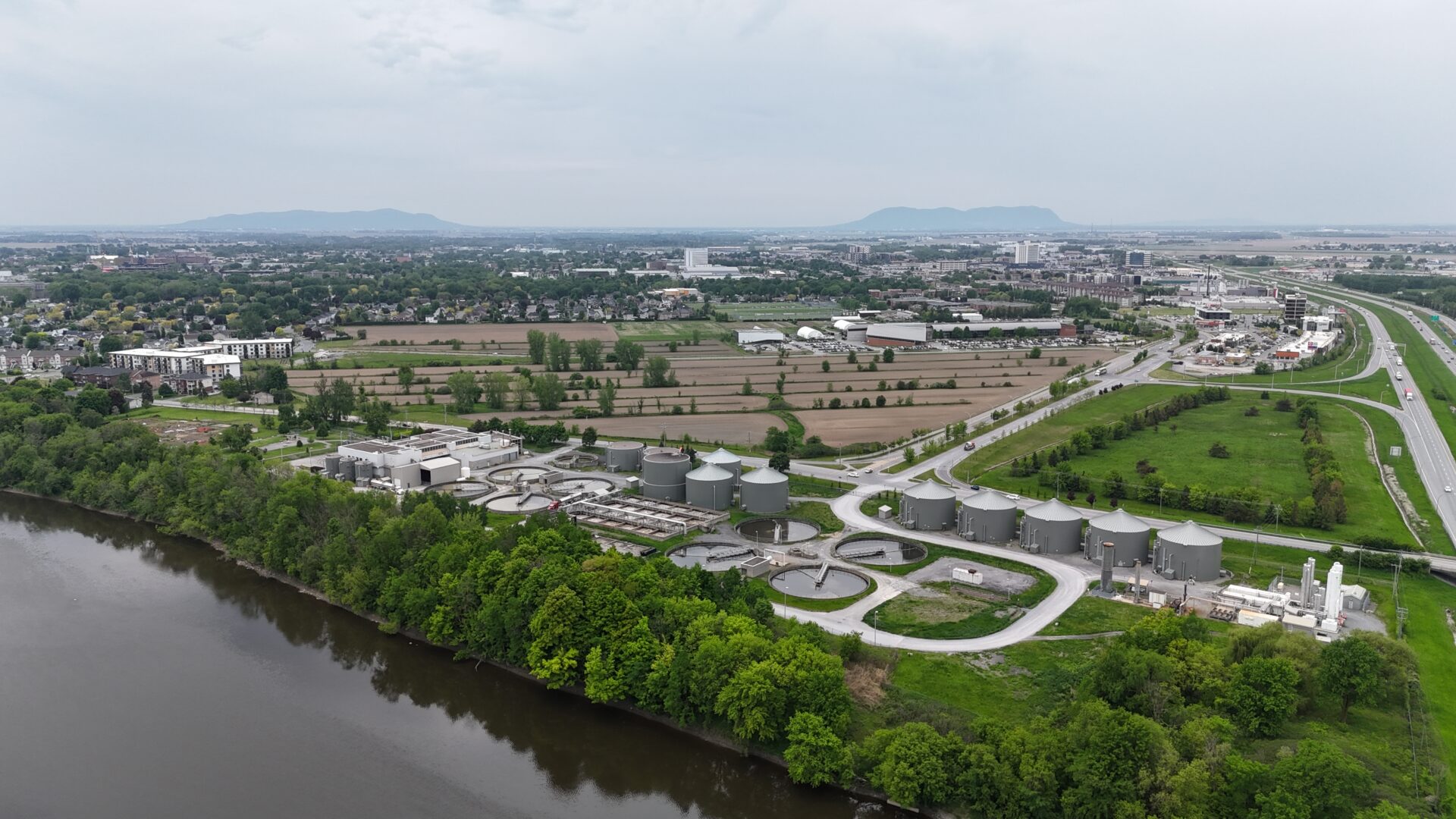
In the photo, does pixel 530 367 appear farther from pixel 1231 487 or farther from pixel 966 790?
pixel 966 790

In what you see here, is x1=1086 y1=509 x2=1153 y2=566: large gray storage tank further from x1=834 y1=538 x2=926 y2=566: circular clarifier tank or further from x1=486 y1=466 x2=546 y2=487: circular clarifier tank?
x1=486 y1=466 x2=546 y2=487: circular clarifier tank

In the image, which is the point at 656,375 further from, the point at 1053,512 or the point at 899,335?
the point at 1053,512

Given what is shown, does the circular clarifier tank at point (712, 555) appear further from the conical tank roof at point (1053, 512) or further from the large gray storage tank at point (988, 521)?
the conical tank roof at point (1053, 512)

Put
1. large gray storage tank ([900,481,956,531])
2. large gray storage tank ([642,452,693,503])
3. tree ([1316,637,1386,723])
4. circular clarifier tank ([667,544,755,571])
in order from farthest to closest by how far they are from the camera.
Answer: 1. large gray storage tank ([642,452,693,503])
2. large gray storage tank ([900,481,956,531])
3. circular clarifier tank ([667,544,755,571])
4. tree ([1316,637,1386,723])

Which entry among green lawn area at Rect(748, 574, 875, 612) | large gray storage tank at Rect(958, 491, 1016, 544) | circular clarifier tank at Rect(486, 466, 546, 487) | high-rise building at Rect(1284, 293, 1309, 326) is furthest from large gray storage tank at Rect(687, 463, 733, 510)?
high-rise building at Rect(1284, 293, 1309, 326)

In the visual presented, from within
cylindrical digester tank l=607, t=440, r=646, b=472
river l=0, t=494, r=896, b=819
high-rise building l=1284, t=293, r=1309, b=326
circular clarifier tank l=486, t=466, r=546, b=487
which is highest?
high-rise building l=1284, t=293, r=1309, b=326

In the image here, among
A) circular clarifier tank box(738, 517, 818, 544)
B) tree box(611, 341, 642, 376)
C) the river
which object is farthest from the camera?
tree box(611, 341, 642, 376)

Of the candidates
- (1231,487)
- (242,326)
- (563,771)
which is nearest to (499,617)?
(563,771)
